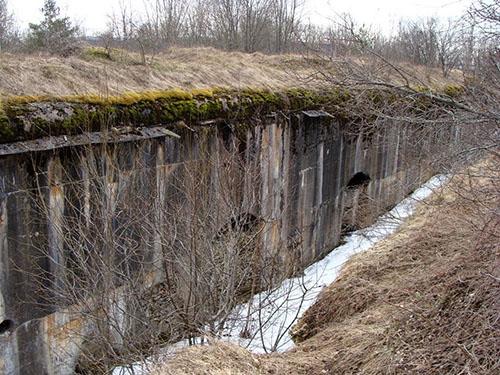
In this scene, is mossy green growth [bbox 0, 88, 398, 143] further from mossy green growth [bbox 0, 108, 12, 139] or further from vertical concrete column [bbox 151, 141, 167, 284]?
vertical concrete column [bbox 151, 141, 167, 284]

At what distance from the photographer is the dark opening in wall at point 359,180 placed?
41.3ft

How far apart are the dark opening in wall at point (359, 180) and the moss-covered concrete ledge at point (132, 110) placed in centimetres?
385

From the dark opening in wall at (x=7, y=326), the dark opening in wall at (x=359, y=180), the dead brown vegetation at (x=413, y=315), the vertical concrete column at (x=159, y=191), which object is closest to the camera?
the dead brown vegetation at (x=413, y=315)

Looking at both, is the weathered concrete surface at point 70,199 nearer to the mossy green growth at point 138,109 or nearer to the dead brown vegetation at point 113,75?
the mossy green growth at point 138,109

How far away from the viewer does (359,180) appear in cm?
1290

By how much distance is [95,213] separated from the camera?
17.9 feet

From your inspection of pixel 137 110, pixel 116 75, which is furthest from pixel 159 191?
pixel 116 75

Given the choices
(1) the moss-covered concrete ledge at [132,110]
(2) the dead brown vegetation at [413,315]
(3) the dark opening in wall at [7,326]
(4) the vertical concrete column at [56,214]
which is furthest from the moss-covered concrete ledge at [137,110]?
(2) the dead brown vegetation at [413,315]

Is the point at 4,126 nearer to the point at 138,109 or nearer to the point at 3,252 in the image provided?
the point at 3,252

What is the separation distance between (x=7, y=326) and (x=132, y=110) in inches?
117

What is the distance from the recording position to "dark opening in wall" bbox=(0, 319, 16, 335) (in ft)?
17.5

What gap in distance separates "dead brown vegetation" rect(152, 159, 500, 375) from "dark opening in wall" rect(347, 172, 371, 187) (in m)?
5.03

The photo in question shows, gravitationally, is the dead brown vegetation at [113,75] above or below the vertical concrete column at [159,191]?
above

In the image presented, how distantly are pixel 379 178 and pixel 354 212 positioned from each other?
1729 millimetres
